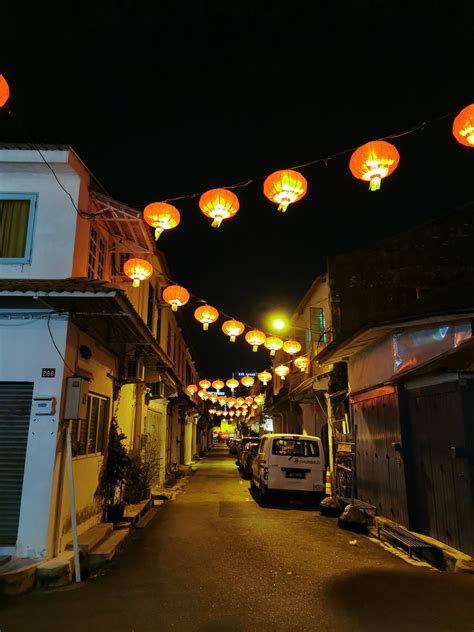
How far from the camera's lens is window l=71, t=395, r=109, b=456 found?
8.42 metres

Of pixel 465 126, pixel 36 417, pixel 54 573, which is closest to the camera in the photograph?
pixel 54 573

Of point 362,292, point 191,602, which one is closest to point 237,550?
point 191,602

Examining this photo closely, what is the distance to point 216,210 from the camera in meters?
8.95

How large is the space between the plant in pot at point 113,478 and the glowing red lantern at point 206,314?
15.0 ft

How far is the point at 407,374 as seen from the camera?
8.62m

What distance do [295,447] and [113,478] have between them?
19.6ft

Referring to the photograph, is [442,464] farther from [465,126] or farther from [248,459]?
[248,459]

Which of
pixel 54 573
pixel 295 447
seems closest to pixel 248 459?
pixel 295 447

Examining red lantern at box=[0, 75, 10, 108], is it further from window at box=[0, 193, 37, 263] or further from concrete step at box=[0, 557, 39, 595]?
concrete step at box=[0, 557, 39, 595]

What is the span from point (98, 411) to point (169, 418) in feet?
46.0

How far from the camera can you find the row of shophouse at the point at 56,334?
709cm

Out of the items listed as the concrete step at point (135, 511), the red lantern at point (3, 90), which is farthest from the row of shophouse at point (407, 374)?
the red lantern at point (3, 90)

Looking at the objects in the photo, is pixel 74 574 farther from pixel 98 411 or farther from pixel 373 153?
pixel 373 153

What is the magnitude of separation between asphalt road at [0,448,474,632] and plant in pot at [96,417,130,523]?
81 centimetres
